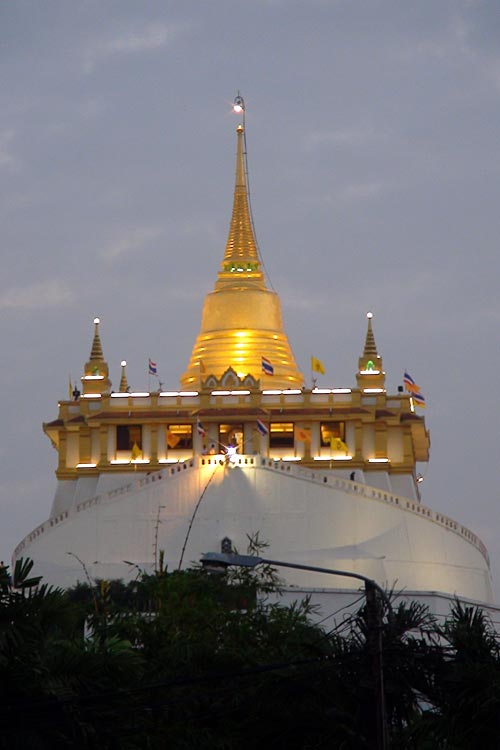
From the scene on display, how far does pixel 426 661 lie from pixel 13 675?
7.56 m

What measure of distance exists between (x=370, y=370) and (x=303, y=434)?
5.51 metres

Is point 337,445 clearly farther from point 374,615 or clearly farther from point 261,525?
point 374,615

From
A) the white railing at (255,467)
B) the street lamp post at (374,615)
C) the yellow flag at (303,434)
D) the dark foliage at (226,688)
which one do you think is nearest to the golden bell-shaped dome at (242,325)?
the yellow flag at (303,434)

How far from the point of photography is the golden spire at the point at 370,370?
3794 inches

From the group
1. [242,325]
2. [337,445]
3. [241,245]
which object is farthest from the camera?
[241,245]

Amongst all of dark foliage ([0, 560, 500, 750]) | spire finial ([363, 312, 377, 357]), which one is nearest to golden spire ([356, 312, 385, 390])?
spire finial ([363, 312, 377, 357])

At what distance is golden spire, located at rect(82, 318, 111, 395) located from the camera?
97500 mm

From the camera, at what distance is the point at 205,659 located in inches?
1768

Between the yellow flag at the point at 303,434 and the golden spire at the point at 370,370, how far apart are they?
13.1ft

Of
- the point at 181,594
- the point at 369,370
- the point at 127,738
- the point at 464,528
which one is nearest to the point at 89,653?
the point at 127,738

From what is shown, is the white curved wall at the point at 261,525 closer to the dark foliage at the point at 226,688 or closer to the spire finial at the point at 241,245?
the spire finial at the point at 241,245

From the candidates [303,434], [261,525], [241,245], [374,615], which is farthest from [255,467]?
[374,615]

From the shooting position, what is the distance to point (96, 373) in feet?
324

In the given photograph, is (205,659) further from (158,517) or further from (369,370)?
(369,370)
